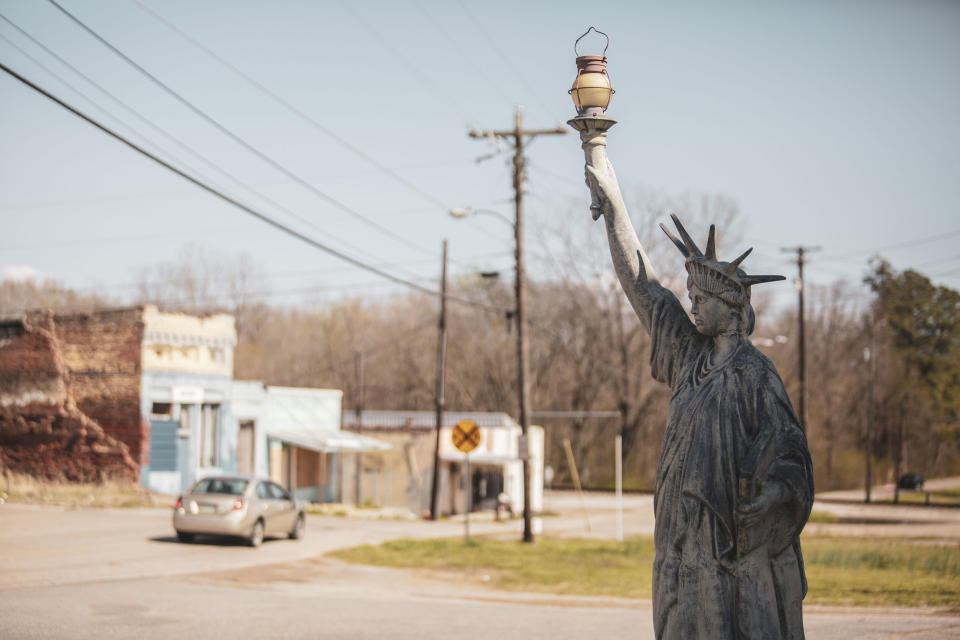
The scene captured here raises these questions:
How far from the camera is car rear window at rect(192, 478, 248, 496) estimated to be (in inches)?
859

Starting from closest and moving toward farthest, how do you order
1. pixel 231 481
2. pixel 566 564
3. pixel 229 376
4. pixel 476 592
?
1. pixel 476 592
2. pixel 566 564
3. pixel 231 481
4. pixel 229 376

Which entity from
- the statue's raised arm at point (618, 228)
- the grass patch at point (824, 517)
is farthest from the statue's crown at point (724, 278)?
the grass patch at point (824, 517)

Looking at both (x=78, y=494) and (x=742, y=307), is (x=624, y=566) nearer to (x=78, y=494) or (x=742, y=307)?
(x=742, y=307)

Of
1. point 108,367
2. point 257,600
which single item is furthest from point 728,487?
point 108,367

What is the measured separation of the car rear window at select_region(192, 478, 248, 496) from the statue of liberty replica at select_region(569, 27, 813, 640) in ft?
59.7

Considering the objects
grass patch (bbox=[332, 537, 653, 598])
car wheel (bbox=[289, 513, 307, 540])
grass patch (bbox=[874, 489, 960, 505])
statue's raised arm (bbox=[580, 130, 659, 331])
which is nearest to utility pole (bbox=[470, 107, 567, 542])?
grass patch (bbox=[332, 537, 653, 598])

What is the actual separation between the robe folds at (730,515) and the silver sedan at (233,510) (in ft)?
57.9

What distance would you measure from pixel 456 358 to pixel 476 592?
162 feet

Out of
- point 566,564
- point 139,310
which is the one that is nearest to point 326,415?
point 139,310

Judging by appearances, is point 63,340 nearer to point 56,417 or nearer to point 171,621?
point 56,417

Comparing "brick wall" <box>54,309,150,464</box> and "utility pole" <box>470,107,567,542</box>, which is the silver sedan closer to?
"utility pole" <box>470,107,567,542</box>

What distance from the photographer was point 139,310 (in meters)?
31.8

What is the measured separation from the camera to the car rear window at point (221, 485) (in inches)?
859

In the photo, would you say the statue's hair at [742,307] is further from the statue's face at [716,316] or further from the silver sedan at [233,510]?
the silver sedan at [233,510]
